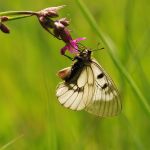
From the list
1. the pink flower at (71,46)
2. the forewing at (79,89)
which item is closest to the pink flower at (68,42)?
the pink flower at (71,46)

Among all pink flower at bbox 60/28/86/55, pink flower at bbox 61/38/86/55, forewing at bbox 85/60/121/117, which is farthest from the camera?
forewing at bbox 85/60/121/117

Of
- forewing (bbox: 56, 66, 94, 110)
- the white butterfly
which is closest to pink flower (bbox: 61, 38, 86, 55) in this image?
the white butterfly

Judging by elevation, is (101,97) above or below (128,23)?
below

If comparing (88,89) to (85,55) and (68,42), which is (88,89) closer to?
(85,55)

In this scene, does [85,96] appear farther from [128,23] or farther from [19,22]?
[19,22]

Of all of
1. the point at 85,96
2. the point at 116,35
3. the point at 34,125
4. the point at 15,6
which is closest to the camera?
the point at 85,96

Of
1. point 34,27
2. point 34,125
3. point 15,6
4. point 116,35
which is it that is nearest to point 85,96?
point 34,125

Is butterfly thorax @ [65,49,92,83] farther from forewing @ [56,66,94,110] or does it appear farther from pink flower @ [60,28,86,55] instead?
pink flower @ [60,28,86,55]
